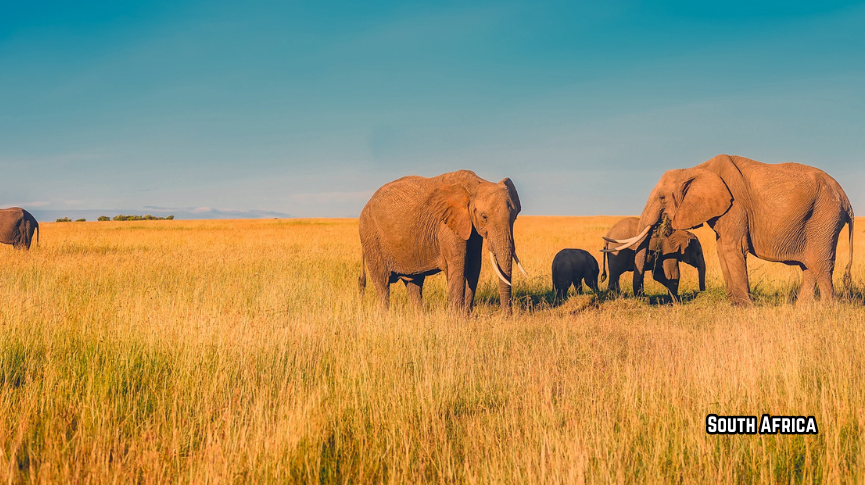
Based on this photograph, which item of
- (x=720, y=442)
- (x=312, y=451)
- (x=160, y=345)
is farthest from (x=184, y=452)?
(x=720, y=442)

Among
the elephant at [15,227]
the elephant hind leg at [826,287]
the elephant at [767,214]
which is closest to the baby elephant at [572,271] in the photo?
the elephant at [767,214]

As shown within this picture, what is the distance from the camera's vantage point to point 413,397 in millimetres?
4027

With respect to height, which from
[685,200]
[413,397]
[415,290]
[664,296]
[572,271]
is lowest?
[664,296]

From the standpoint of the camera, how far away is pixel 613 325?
7.20 m

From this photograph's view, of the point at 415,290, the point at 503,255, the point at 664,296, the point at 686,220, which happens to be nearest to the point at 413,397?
the point at 503,255

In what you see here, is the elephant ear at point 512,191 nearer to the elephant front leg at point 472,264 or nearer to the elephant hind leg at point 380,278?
the elephant front leg at point 472,264

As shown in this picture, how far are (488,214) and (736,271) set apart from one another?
4254 mm

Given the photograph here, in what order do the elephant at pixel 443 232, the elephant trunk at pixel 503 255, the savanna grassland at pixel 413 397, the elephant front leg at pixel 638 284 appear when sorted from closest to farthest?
1. the savanna grassland at pixel 413 397
2. the elephant trunk at pixel 503 255
3. the elephant at pixel 443 232
4. the elephant front leg at pixel 638 284

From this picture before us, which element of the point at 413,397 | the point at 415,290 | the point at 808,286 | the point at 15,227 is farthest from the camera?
the point at 15,227

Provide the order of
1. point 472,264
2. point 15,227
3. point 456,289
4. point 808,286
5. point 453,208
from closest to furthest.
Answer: point 456,289 < point 453,208 < point 472,264 < point 808,286 < point 15,227

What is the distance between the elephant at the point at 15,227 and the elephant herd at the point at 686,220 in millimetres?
15764

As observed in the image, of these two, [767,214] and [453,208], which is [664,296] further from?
[453,208]

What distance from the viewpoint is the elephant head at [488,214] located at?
7.12 m

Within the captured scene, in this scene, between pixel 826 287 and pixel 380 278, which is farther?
pixel 380 278
